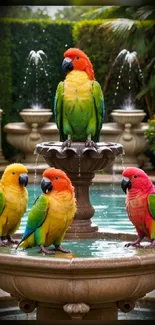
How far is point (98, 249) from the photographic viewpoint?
6969mm

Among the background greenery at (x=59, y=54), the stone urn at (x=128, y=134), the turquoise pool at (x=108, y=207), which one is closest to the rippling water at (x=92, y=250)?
the turquoise pool at (x=108, y=207)

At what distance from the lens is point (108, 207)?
37.2 ft

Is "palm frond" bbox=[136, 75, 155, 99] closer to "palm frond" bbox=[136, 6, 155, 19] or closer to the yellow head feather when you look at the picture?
"palm frond" bbox=[136, 6, 155, 19]

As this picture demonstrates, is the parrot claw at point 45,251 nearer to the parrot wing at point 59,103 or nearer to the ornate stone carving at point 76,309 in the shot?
the ornate stone carving at point 76,309

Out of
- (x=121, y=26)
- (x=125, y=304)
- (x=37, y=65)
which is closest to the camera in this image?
(x=125, y=304)

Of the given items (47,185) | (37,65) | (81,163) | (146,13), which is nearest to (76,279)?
(47,185)

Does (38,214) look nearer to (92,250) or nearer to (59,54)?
(92,250)

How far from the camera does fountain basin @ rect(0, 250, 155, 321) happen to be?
6055mm

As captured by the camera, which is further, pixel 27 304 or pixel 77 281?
pixel 27 304

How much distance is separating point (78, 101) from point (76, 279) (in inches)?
73.5

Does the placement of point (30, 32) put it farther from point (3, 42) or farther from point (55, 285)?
point (55, 285)

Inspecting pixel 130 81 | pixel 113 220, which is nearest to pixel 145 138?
pixel 130 81

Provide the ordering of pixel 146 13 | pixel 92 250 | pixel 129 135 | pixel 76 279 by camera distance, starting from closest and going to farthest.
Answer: pixel 76 279
pixel 92 250
pixel 129 135
pixel 146 13

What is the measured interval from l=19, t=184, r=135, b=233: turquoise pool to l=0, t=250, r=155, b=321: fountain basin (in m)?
2.45
